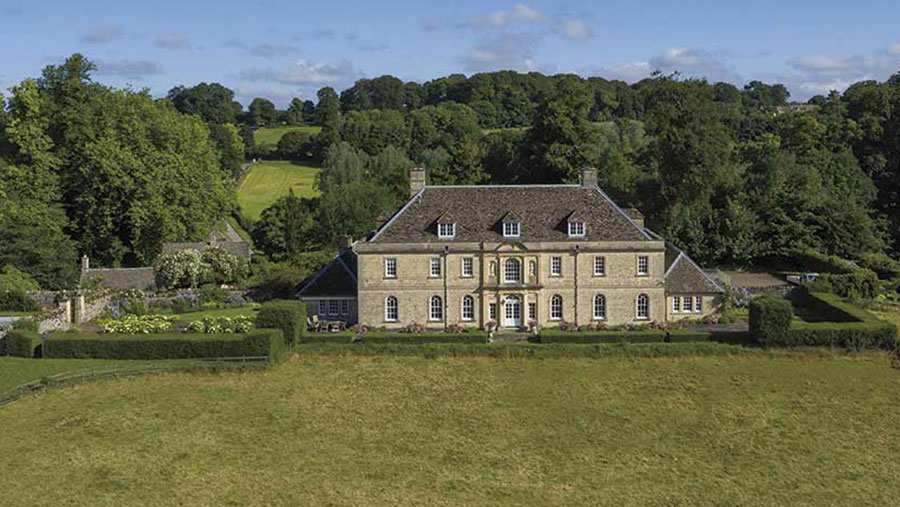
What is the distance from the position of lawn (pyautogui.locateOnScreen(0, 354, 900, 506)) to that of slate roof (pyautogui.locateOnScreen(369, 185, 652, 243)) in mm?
10167

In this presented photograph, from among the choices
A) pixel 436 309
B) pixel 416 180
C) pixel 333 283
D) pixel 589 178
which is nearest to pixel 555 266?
pixel 589 178

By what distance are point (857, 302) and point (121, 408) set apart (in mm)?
43882

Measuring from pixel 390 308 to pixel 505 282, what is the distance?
692 cm

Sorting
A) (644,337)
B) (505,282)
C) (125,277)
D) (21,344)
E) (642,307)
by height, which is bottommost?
(644,337)

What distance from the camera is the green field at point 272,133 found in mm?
150288

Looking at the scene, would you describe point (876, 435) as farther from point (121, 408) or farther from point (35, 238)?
point (35, 238)

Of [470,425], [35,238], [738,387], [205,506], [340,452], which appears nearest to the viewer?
[205,506]

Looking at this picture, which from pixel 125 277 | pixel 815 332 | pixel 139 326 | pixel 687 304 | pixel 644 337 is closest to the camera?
pixel 815 332

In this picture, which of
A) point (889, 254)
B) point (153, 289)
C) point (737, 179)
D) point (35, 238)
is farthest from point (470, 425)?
point (889, 254)

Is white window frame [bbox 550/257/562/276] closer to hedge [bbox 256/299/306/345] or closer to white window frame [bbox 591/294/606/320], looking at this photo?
white window frame [bbox 591/294/606/320]

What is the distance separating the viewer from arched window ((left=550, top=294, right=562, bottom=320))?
166 ft

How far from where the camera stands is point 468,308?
50469mm

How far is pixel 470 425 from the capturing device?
115 ft

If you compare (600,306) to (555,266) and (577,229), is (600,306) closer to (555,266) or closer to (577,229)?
(555,266)
